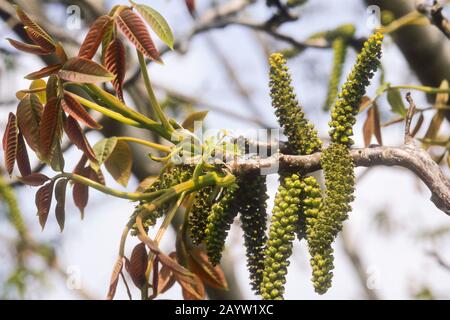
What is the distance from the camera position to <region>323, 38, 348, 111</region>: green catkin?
1.89 m

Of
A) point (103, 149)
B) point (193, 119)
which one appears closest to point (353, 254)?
point (193, 119)

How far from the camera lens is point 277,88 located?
1188 mm

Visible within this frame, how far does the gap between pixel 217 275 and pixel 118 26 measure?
0.59 meters

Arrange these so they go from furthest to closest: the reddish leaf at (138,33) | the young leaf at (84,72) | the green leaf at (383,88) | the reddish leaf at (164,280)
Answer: the green leaf at (383,88) → the reddish leaf at (164,280) → the reddish leaf at (138,33) → the young leaf at (84,72)

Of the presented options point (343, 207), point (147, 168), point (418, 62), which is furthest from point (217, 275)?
point (418, 62)

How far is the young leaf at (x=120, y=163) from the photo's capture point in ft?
4.56

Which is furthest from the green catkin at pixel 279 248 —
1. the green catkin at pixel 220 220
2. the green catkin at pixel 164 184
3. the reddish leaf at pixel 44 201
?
the reddish leaf at pixel 44 201

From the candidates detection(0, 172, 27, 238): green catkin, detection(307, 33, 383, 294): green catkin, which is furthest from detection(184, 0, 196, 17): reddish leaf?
detection(0, 172, 27, 238): green catkin

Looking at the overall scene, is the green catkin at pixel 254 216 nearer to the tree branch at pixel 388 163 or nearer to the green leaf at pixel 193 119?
the tree branch at pixel 388 163

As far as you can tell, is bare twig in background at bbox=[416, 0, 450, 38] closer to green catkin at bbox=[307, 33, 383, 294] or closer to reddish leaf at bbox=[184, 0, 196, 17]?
green catkin at bbox=[307, 33, 383, 294]

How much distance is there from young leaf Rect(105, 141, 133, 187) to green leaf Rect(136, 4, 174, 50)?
1.12 ft

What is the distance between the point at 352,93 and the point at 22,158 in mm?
652

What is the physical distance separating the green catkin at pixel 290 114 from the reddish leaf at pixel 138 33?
0.24m
